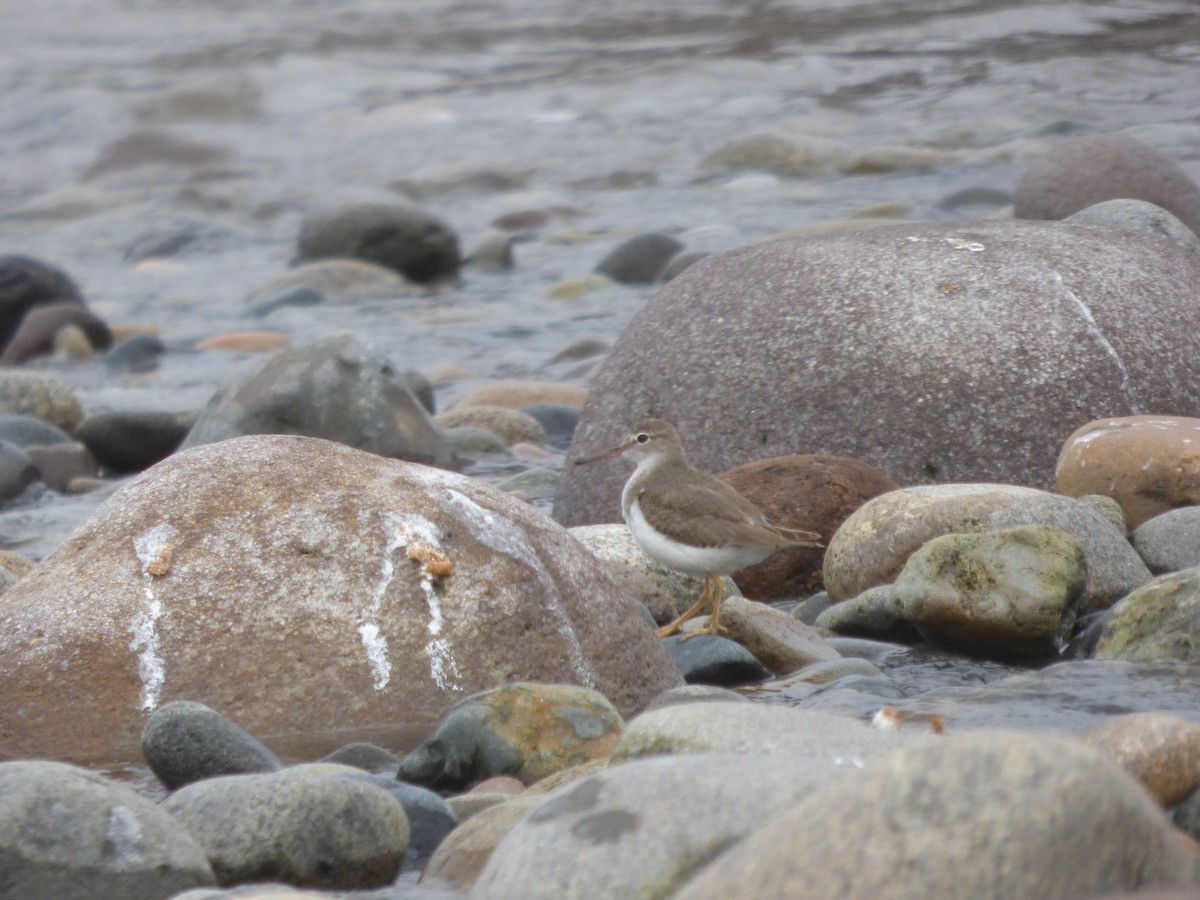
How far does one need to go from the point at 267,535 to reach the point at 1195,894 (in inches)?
125

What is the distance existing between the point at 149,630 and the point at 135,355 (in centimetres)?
892

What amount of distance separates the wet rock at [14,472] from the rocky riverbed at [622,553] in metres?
0.10

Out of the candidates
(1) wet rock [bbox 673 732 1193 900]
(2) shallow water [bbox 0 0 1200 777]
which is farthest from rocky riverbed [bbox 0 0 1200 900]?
(2) shallow water [bbox 0 0 1200 777]

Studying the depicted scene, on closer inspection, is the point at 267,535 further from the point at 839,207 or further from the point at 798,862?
the point at 839,207

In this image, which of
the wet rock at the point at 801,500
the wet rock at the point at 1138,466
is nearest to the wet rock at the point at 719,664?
the wet rock at the point at 801,500

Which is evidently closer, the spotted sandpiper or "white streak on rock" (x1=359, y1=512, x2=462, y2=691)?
"white streak on rock" (x1=359, y1=512, x2=462, y2=691)

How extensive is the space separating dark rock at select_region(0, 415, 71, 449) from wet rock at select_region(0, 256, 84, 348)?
446cm

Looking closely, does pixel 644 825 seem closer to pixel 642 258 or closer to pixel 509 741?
pixel 509 741

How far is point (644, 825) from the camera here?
9.22 feet

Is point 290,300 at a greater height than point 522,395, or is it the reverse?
point 522,395

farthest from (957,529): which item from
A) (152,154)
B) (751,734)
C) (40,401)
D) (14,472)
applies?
(152,154)

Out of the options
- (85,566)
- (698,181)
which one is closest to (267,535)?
(85,566)

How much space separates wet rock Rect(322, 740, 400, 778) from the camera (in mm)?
4289

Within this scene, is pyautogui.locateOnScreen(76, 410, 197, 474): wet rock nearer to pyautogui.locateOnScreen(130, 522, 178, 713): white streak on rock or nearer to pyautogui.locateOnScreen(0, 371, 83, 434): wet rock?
pyautogui.locateOnScreen(0, 371, 83, 434): wet rock
